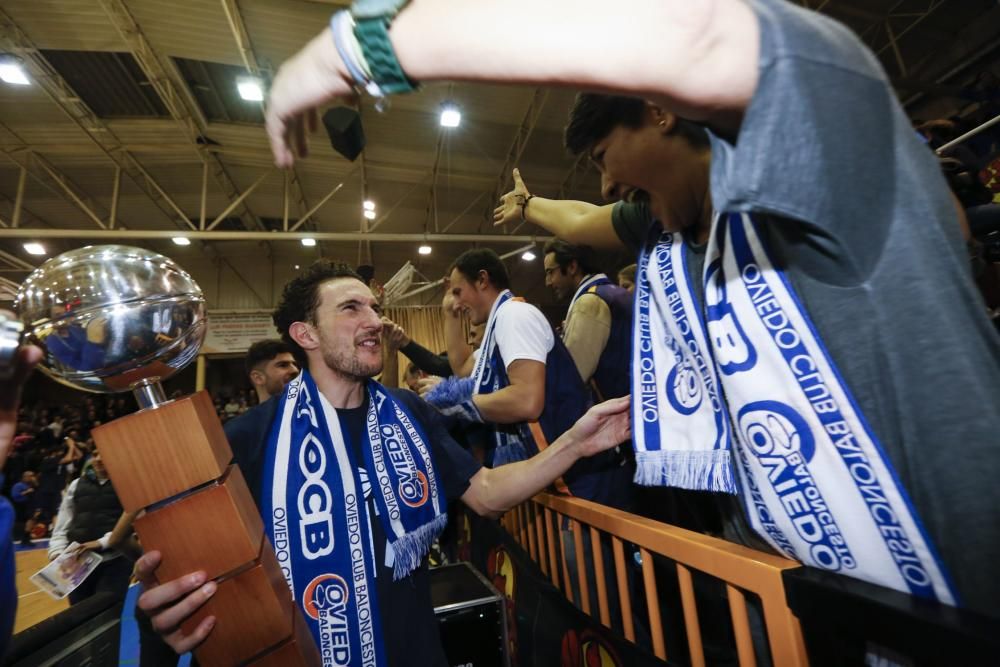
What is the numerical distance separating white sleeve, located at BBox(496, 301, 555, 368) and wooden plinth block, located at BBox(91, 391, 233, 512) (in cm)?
145

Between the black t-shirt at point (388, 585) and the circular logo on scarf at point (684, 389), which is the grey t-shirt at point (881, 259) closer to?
the circular logo on scarf at point (684, 389)

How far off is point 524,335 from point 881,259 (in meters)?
1.63

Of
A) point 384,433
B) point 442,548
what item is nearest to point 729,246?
point 384,433

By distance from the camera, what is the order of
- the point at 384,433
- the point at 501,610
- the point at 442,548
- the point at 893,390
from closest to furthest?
the point at 893,390, the point at 384,433, the point at 501,610, the point at 442,548

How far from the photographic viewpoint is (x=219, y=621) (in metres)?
0.76

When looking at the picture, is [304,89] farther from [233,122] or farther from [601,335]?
[233,122]

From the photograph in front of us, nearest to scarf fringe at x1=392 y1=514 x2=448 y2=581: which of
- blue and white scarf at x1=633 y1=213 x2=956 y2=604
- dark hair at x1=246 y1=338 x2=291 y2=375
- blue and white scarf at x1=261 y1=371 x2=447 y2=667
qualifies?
blue and white scarf at x1=261 y1=371 x2=447 y2=667

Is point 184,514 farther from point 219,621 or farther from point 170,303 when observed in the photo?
point 170,303

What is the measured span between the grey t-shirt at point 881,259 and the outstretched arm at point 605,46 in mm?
31

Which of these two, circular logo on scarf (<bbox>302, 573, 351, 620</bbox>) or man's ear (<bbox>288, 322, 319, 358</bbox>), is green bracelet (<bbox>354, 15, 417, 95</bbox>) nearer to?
circular logo on scarf (<bbox>302, 573, 351, 620</bbox>)

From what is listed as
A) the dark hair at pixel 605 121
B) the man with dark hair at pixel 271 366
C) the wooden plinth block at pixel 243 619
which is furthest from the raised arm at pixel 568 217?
the man with dark hair at pixel 271 366

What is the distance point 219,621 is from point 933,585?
107 centimetres

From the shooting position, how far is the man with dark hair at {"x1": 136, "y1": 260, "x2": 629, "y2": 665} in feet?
4.73

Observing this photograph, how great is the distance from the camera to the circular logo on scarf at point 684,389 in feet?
3.44
